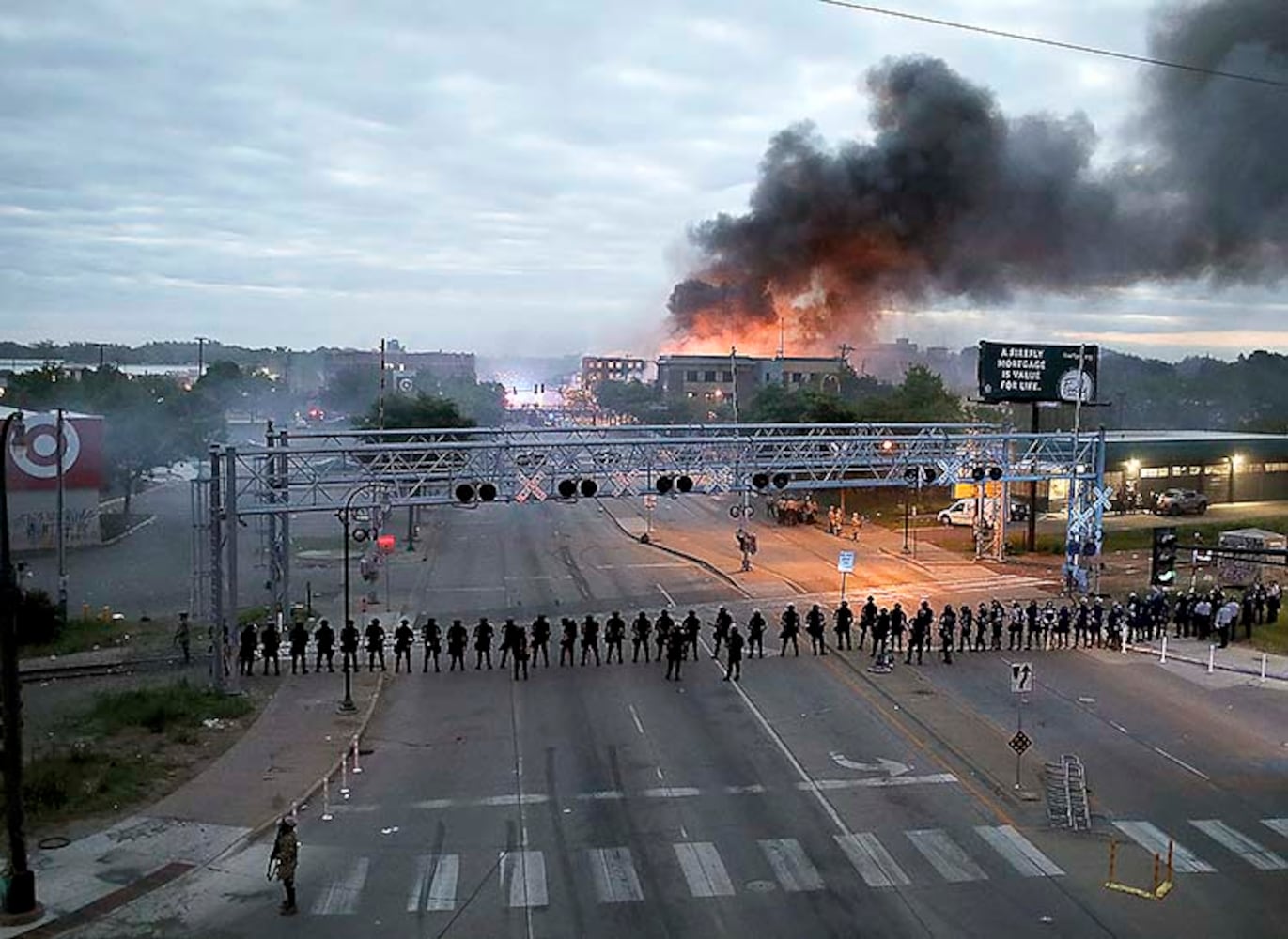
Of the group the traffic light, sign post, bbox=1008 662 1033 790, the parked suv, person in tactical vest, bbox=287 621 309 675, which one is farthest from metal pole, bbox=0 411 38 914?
the parked suv

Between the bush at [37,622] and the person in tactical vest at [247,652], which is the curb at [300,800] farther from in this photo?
the bush at [37,622]

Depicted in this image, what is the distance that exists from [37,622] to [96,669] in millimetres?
3971

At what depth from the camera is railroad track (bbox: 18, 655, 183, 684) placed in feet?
77.6

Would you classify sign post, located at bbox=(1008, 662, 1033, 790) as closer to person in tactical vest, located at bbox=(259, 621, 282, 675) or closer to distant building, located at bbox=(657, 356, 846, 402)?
person in tactical vest, located at bbox=(259, 621, 282, 675)

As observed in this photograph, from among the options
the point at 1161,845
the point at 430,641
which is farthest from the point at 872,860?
the point at 430,641

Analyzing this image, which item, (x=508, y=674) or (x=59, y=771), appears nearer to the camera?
(x=59, y=771)

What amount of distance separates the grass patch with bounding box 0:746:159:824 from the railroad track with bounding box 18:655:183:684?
6.54 metres

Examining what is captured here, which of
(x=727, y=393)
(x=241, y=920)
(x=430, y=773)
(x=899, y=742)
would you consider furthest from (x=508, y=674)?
(x=727, y=393)

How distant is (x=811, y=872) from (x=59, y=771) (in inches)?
417

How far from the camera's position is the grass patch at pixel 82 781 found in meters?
15.5

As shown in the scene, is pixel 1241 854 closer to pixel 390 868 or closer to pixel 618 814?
pixel 618 814

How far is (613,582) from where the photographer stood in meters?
37.2

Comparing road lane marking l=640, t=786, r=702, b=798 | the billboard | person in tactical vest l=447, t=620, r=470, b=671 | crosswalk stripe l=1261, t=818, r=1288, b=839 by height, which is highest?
the billboard

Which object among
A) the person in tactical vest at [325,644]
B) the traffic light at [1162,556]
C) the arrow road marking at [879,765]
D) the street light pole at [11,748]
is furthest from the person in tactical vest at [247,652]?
the traffic light at [1162,556]
